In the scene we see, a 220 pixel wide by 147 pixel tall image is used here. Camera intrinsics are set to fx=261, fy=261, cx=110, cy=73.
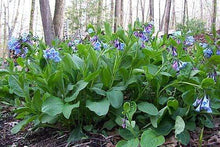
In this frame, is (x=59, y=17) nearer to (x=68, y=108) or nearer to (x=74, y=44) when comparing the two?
(x=74, y=44)

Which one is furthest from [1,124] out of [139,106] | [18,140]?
[139,106]

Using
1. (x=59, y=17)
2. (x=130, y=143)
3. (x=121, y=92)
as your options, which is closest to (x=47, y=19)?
(x=59, y=17)

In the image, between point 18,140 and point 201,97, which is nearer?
point 201,97

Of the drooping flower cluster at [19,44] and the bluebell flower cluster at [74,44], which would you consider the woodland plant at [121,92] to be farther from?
the bluebell flower cluster at [74,44]

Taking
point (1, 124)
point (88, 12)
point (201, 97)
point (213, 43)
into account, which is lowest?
point (1, 124)

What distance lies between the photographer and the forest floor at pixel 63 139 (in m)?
1.48

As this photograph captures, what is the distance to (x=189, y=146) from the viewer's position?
1444mm

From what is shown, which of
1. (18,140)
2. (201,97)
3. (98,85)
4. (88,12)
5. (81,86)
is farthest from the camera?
(88,12)

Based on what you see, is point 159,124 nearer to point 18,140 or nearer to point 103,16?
point 18,140

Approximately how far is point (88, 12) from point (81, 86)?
9.74 meters

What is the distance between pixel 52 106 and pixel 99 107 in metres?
0.25

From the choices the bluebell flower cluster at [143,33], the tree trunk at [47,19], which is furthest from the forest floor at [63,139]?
the tree trunk at [47,19]

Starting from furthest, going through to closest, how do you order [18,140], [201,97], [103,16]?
[103,16], [18,140], [201,97]

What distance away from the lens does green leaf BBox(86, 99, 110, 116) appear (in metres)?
1.37
